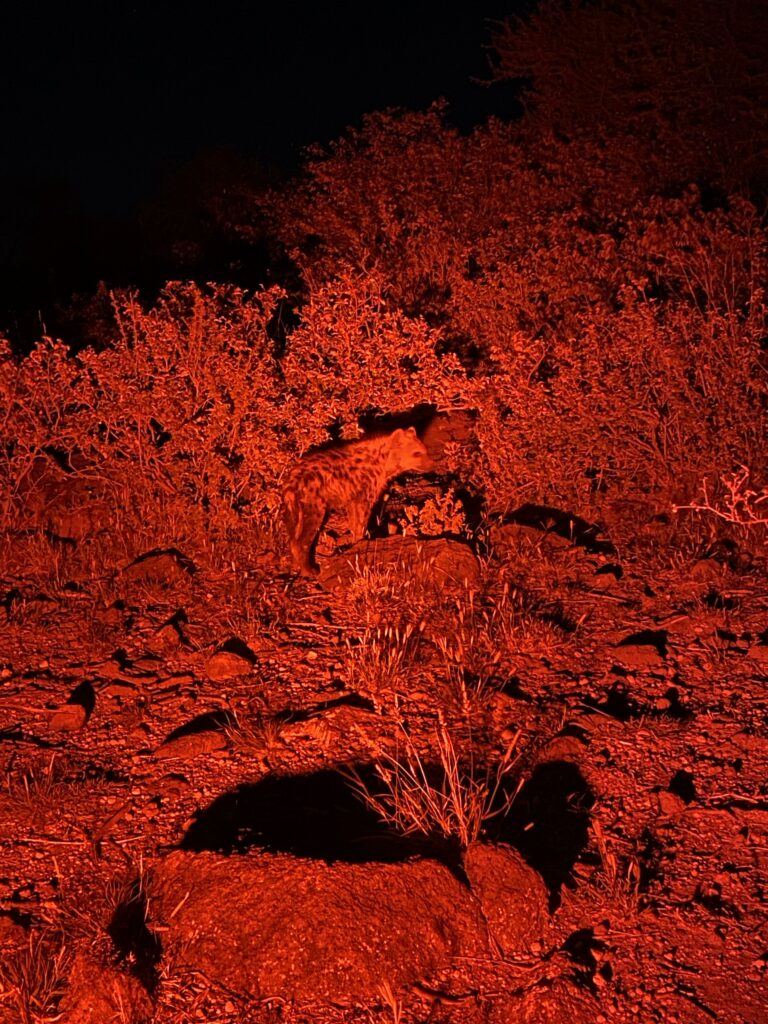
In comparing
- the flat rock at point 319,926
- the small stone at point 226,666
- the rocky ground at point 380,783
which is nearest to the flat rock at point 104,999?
the rocky ground at point 380,783

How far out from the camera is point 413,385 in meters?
7.54

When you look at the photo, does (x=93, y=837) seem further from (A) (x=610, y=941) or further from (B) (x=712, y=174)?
(B) (x=712, y=174)

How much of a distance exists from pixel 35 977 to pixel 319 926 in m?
0.93

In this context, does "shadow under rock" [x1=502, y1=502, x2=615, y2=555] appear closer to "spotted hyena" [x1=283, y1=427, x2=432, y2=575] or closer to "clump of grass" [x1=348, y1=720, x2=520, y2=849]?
"spotted hyena" [x1=283, y1=427, x2=432, y2=575]

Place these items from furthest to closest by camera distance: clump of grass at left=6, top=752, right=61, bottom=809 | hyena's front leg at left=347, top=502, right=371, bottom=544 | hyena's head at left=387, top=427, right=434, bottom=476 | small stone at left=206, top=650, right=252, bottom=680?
hyena's head at left=387, top=427, right=434, bottom=476, hyena's front leg at left=347, top=502, right=371, bottom=544, small stone at left=206, top=650, right=252, bottom=680, clump of grass at left=6, top=752, right=61, bottom=809

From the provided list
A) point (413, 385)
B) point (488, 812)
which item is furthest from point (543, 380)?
point (488, 812)

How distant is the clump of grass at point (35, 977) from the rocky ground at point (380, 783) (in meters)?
0.01

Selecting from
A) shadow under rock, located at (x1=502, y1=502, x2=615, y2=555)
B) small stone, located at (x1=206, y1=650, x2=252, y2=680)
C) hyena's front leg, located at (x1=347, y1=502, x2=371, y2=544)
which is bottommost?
small stone, located at (x1=206, y1=650, x2=252, y2=680)

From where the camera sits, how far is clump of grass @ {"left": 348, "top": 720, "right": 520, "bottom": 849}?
4027 millimetres

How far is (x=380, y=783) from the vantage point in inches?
176

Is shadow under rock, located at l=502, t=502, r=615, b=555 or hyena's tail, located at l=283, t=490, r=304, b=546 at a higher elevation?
hyena's tail, located at l=283, t=490, r=304, b=546

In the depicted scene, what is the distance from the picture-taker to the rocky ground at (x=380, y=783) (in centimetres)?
352

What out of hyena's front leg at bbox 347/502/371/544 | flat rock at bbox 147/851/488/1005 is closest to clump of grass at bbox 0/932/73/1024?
flat rock at bbox 147/851/488/1005

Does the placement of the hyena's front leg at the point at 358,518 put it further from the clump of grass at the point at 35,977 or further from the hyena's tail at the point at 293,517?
the clump of grass at the point at 35,977
